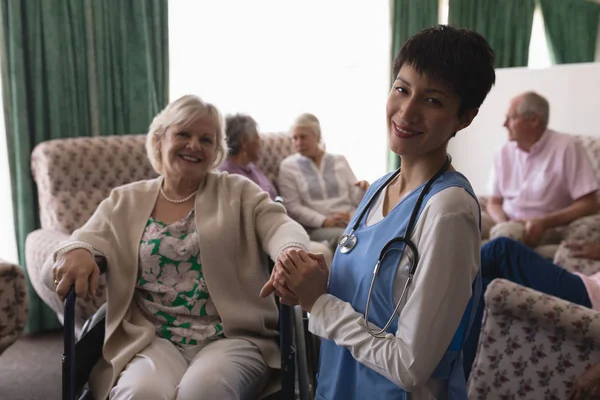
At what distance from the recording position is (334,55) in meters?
4.25

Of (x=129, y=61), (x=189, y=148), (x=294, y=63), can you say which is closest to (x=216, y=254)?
(x=189, y=148)

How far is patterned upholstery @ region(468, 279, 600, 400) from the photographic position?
5.48 ft

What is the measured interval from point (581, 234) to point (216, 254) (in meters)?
2.10

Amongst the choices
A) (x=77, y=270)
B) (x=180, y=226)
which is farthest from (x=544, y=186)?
(x=77, y=270)

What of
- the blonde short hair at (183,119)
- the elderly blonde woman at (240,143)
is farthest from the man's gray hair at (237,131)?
the blonde short hair at (183,119)

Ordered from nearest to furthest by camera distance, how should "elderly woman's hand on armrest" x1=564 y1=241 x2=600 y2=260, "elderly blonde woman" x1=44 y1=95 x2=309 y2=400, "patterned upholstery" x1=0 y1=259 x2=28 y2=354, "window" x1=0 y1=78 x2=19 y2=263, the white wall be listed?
"elderly blonde woman" x1=44 y1=95 x2=309 y2=400
"patterned upholstery" x1=0 y1=259 x2=28 y2=354
"elderly woman's hand on armrest" x1=564 y1=241 x2=600 y2=260
"window" x1=0 y1=78 x2=19 y2=263
the white wall

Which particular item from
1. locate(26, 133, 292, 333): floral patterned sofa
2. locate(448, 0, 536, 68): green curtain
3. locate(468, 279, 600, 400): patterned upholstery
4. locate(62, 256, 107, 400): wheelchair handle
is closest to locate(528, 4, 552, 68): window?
locate(448, 0, 536, 68): green curtain

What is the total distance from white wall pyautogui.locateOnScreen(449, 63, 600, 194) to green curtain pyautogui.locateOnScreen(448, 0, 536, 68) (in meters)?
0.50

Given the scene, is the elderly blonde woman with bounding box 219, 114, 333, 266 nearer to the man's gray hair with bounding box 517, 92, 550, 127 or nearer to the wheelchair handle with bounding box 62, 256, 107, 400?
the man's gray hair with bounding box 517, 92, 550, 127

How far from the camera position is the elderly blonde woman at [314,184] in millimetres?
3264

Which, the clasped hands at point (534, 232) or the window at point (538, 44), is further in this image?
the window at point (538, 44)

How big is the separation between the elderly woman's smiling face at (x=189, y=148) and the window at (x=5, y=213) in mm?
1694

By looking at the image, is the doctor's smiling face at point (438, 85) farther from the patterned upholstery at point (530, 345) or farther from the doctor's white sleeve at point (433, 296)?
the patterned upholstery at point (530, 345)

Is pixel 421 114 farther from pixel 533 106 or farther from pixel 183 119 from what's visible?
pixel 533 106
